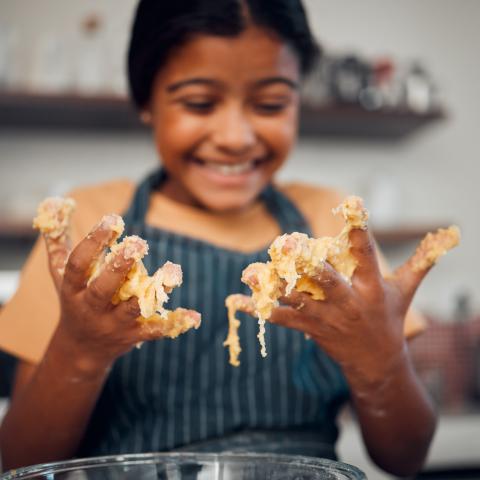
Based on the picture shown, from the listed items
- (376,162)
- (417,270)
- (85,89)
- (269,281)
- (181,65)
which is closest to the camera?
(269,281)

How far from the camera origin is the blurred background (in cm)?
229

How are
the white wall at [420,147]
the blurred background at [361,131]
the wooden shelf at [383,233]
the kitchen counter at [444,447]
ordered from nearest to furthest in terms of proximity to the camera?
the kitchen counter at [444,447] → the wooden shelf at [383,233] → the blurred background at [361,131] → the white wall at [420,147]

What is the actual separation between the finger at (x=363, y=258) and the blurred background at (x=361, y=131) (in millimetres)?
1460

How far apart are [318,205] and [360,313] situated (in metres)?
0.55

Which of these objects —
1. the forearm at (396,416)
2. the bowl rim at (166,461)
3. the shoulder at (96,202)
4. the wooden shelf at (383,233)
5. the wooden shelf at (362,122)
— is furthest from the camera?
the wooden shelf at (362,122)

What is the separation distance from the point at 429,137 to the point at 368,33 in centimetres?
46

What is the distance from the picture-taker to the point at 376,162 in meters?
2.74

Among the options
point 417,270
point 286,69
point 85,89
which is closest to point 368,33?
point 85,89

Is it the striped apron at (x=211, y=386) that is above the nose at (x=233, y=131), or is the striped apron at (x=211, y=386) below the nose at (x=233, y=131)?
below

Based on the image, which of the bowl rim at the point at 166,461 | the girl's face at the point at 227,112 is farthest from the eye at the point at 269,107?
the bowl rim at the point at 166,461

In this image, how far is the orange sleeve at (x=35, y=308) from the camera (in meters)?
0.94

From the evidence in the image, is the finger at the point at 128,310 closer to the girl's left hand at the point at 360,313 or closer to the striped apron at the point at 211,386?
the girl's left hand at the point at 360,313

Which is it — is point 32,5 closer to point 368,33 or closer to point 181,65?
point 368,33

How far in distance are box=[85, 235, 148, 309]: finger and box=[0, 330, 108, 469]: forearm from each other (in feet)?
0.33
